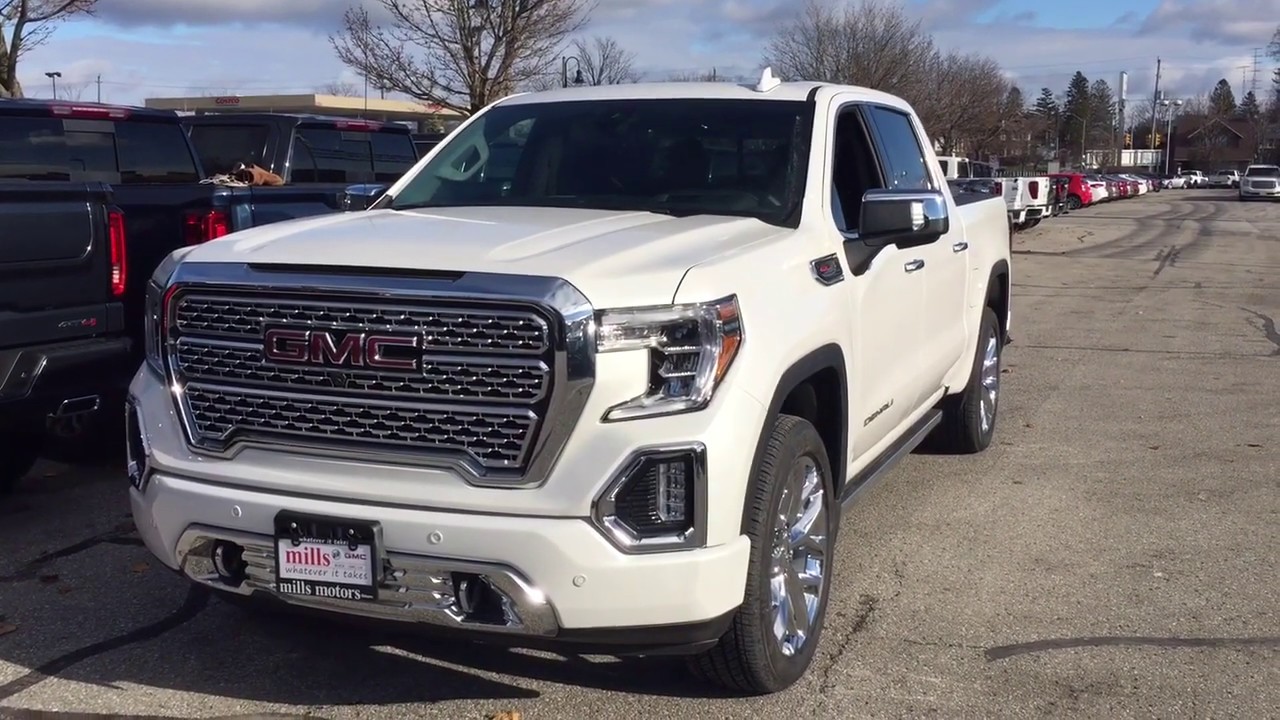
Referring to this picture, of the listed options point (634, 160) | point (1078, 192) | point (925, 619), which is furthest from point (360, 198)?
point (1078, 192)

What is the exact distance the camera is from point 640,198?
16.5 ft

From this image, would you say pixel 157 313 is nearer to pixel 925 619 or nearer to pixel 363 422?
pixel 363 422

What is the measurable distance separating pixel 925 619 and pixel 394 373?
7.76 feet

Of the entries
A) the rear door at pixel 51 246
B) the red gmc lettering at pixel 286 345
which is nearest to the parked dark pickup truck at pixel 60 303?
Result: the rear door at pixel 51 246

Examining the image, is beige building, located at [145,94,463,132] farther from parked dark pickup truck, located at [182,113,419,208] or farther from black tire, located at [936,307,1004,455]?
black tire, located at [936,307,1004,455]

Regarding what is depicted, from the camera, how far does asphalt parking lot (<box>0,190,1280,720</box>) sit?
4230 mm

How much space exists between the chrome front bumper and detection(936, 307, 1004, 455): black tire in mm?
3973

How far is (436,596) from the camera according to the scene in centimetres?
360

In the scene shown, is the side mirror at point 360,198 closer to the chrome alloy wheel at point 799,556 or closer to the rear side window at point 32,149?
the chrome alloy wheel at point 799,556

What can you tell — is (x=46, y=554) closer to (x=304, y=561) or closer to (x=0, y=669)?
(x=0, y=669)

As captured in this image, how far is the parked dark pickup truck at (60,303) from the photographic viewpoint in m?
5.38

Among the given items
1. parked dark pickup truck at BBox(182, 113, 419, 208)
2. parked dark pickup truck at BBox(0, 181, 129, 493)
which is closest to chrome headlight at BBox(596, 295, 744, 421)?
parked dark pickup truck at BBox(0, 181, 129, 493)

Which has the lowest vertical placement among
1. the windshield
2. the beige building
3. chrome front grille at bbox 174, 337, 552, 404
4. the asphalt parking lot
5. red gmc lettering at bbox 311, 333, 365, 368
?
the asphalt parking lot

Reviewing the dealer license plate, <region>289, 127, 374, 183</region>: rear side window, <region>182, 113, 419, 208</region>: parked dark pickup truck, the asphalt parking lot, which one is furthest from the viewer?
<region>289, 127, 374, 183</region>: rear side window
